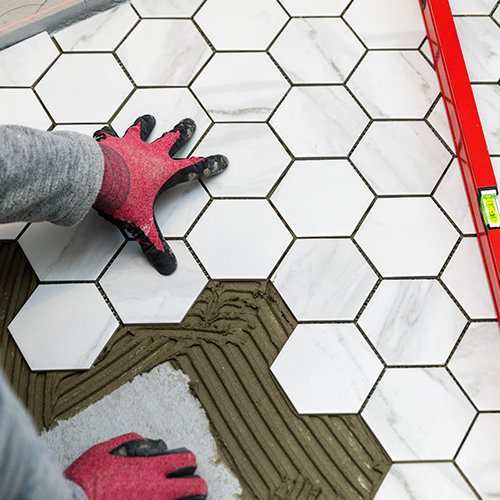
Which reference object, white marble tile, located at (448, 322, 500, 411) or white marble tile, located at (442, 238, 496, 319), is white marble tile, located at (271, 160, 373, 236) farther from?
white marble tile, located at (448, 322, 500, 411)

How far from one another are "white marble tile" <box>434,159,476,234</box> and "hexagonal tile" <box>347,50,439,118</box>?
0.58 feet

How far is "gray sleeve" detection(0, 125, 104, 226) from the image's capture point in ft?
2.43

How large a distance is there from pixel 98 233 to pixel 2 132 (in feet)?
1.11

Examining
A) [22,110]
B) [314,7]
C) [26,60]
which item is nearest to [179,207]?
[22,110]

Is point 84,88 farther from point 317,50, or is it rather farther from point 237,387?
point 237,387

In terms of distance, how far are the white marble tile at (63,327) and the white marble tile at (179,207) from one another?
21 centimetres

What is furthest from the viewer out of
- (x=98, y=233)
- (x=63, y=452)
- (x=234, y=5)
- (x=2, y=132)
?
(x=234, y=5)

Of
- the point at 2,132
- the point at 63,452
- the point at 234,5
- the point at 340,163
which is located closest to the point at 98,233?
the point at 2,132

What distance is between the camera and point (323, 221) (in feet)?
3.45

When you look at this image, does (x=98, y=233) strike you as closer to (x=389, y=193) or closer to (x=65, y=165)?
(x=65, y=165)

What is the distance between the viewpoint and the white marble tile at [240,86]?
1.13m

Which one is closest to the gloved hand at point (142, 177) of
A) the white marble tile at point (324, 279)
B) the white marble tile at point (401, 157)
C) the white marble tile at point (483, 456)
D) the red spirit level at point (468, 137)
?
the white marble tile at point (324, 279)

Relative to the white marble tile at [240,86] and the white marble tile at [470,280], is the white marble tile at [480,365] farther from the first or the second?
the white marble tile at [240,86]

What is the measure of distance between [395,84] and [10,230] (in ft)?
3.25
